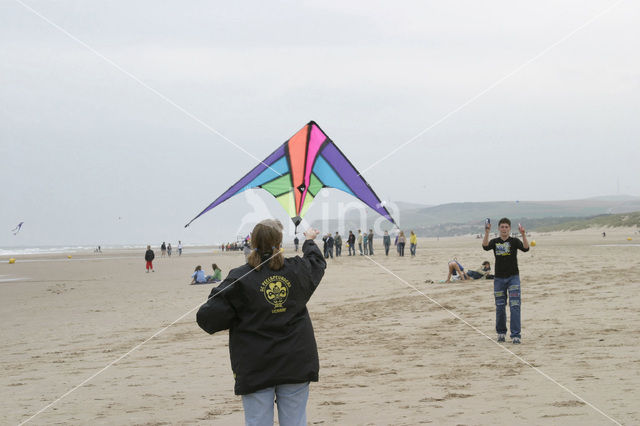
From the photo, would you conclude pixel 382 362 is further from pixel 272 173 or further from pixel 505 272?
A: pixel 272 173

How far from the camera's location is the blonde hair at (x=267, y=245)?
8.79ft

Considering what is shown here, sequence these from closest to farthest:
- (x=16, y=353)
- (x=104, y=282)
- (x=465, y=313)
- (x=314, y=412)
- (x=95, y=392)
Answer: (x=314, y=412) → (x=95, y=392) → (x=16, y=353) → (x=465, y=313) → (x=104, y=282)

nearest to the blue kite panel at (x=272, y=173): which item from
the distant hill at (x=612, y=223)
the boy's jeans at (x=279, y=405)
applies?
the boy's jeans at (x=279, y=405)

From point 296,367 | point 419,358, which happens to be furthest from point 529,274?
point 296,367

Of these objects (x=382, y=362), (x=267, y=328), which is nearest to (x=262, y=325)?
(x=267, y=328)

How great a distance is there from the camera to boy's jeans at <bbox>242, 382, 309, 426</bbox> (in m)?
2.61

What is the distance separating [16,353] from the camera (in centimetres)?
671

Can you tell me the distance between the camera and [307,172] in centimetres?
800

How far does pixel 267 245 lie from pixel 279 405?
73 centimetres

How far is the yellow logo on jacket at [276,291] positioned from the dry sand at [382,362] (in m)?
1.43

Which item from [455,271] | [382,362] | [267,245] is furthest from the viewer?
[455,271]

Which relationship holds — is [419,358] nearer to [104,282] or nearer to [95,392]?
[95,392]

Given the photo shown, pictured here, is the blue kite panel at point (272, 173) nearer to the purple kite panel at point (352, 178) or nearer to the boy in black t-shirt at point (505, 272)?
the purple kite panel at point (352, 178)

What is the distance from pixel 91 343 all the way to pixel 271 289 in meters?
5.41
